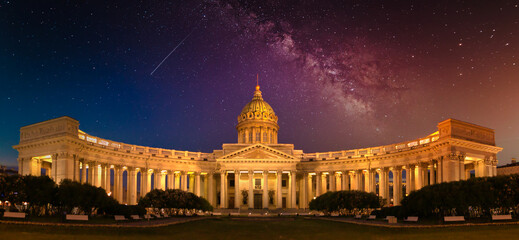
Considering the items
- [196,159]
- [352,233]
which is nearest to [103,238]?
[352,233]

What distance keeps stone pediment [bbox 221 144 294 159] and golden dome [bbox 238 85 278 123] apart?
19414 millimetres

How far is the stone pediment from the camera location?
86250mm

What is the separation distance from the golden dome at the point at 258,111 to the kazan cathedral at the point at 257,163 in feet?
0.79

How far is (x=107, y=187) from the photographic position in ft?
233

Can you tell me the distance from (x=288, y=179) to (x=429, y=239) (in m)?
64.3

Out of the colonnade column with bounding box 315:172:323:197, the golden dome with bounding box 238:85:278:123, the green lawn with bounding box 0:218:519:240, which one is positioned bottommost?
the green lawn with bounding box 0:218:519:240

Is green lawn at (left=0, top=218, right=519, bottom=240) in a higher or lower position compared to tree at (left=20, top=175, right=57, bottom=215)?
lower

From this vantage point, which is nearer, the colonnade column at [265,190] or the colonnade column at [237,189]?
the colonnade column at [265,190]

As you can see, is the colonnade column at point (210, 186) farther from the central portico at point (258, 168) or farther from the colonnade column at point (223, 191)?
the colonnade column at point (223, 191)

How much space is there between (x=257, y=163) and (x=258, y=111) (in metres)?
21.6

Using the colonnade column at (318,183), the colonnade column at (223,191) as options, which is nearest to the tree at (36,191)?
the colonnade column at (223,191)

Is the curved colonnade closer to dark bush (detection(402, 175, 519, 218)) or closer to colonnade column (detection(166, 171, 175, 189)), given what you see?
colonnade column (detection(166, 171, 175, 189))

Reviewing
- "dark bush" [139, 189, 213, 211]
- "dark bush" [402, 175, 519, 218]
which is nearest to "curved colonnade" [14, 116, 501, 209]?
"dark bush" [139, 189, 213, 211]

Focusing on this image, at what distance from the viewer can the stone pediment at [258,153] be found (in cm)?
8625
